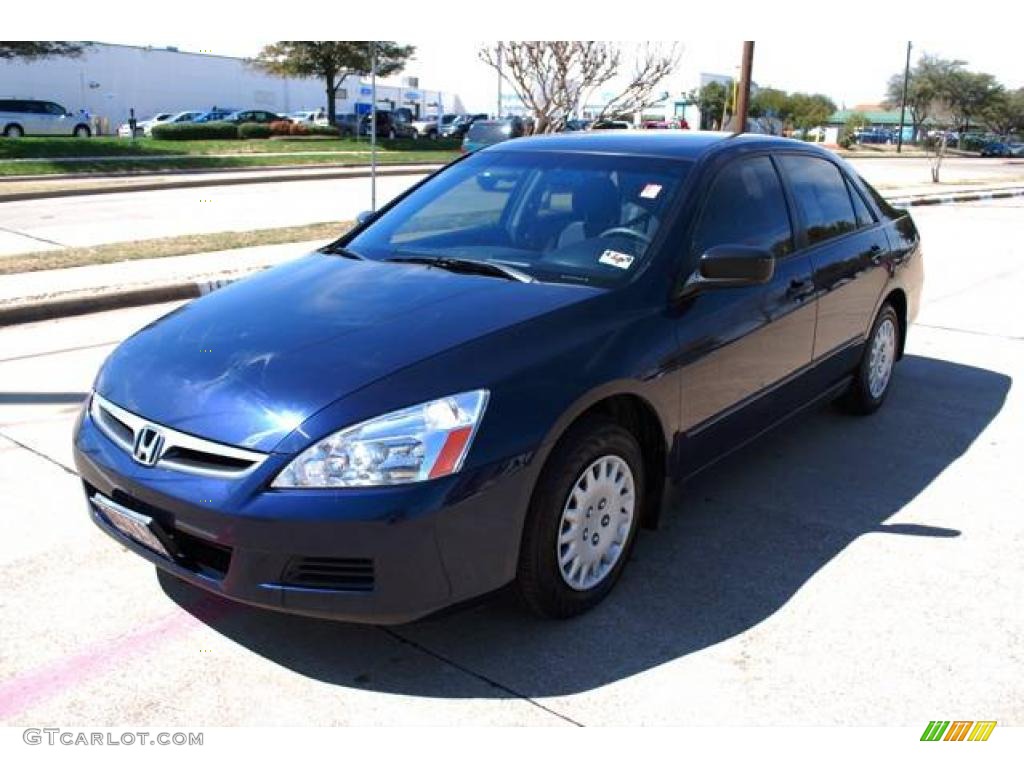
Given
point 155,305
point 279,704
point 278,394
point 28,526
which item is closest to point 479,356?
point 278,394

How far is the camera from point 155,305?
8.48 meters

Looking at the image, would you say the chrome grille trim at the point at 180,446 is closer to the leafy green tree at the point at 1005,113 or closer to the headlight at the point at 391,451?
the headlight at the point at 391,451

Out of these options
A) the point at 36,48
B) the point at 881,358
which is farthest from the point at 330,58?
the point at 881,358

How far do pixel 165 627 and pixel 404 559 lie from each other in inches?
42.5

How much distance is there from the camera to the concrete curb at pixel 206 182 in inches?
672

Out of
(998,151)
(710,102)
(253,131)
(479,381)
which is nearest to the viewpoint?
(479,381)

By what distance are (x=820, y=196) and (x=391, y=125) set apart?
43.4 meters

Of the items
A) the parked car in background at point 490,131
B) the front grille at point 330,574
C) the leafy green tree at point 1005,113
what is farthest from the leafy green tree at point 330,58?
the leafy green tree at point 1005,113

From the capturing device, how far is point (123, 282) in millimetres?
8742

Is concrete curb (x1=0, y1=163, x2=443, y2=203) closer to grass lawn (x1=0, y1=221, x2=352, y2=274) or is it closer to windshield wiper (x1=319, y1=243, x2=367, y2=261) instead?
grass lawn (x1=0, y1=221, x2=352, y2=274)

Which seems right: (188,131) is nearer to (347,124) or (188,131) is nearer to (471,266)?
(347,124)

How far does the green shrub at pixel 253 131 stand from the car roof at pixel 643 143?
37609 mm
